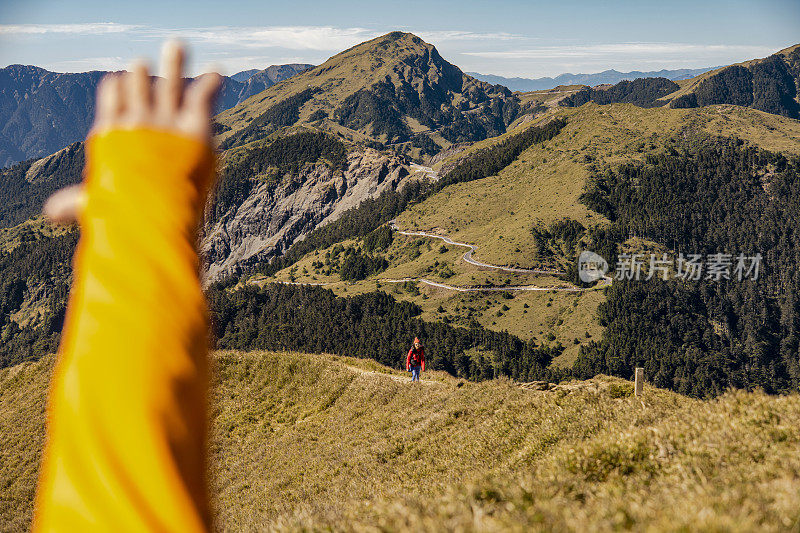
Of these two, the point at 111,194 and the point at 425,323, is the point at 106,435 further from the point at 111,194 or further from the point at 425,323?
the point at 425,323

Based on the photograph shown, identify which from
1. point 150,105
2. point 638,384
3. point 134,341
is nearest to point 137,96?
point 150,105

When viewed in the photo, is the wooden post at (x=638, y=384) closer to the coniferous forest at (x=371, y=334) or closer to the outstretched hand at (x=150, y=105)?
the outstretched hand at (x=150, y=105)

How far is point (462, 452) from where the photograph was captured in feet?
51.2

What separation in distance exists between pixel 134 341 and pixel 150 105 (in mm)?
894

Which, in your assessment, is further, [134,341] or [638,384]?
[638,384]

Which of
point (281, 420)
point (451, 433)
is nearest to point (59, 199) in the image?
point (451, 433)

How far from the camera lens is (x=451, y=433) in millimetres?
18141

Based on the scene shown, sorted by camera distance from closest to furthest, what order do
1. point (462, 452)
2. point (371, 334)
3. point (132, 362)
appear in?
1. point (132, 362)
2. point (462, 452)
3. point (371, 334)

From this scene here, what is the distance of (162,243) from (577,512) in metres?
3.47

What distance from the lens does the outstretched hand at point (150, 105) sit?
6.14 feet

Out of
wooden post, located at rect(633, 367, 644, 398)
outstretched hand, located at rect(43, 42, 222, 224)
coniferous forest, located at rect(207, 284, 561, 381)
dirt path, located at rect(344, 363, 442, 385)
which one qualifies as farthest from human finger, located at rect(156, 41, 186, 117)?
coniferous forest, located at rect(207, 284, 561, 381)

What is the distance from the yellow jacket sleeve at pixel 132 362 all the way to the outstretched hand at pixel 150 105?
3.3 inches

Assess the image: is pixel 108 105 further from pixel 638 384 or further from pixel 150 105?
pixel 638 384

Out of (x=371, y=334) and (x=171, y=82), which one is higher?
(x=171, y=82)
